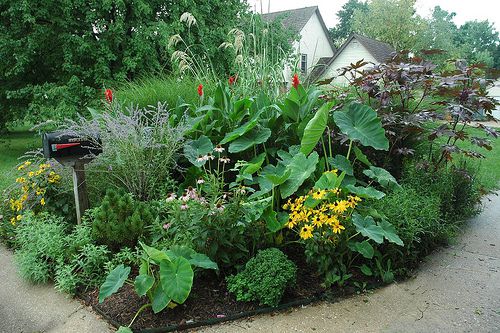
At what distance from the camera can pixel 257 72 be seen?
4.66 meters

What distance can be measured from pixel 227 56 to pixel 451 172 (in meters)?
6.04

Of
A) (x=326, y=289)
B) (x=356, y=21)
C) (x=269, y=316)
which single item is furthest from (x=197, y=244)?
(x=356, y=21)

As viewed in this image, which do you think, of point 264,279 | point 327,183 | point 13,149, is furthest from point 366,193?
point 13,149

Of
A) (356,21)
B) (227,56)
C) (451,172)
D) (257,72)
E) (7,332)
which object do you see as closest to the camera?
(7,332)

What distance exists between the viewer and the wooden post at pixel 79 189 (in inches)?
120

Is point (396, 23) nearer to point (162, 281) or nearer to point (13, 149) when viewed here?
point (13, 149)

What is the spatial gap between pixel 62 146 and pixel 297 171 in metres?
1.79

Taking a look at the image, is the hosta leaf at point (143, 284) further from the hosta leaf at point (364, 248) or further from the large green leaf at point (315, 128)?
the large green leaf at point (315, 128)

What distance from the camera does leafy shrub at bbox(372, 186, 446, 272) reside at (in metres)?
2.59

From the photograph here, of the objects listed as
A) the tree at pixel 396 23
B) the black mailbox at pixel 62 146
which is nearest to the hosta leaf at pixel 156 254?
the black mailbox at pixel 62 146

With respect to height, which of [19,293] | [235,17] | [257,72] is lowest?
[19,293]

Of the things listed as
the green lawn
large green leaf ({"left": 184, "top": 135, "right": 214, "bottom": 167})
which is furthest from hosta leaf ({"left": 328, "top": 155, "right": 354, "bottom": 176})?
the green lawn

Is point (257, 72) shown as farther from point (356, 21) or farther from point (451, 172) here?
point (356, 21)

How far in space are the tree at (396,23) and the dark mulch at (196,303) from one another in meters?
20.9
